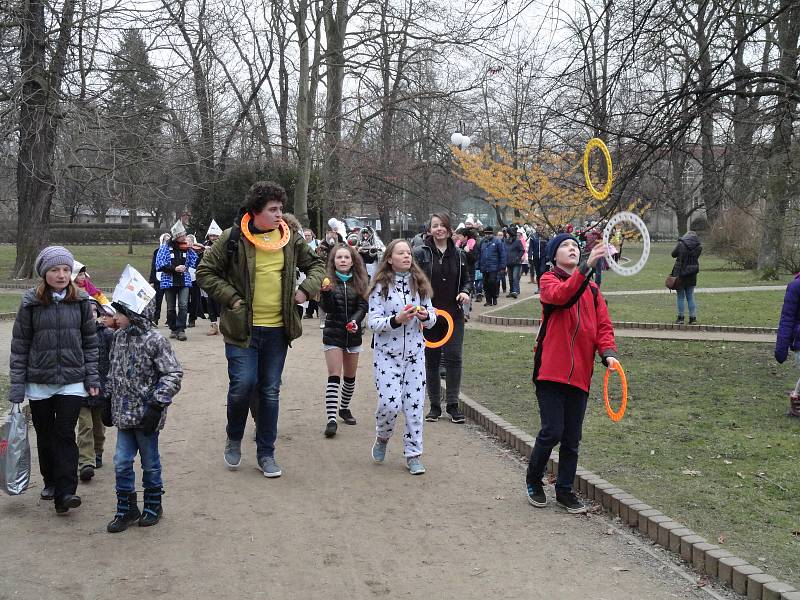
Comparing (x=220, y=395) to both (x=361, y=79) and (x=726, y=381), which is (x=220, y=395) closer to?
(x=726, y=381)

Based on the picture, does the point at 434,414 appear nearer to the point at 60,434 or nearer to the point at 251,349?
the point at 251,349

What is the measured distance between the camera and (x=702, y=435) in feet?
26.8

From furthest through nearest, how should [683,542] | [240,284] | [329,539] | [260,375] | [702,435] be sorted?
[702,435], [260,375], [240,284], [329,539], [683,542]

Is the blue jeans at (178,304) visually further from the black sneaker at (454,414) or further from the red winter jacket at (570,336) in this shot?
the red winter jacket at (570,336)

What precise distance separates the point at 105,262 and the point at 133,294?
1336 inches

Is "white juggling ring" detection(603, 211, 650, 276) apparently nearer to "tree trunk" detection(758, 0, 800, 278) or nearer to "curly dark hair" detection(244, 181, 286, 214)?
"curly dark hair" detection(244, 181, 286, 214)

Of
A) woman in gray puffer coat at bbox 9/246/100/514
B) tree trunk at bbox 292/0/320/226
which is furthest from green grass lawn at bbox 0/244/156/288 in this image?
woman in gray puffer coat at bbox 9/246/100/514

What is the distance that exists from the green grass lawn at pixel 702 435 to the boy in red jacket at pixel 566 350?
0.77 metres

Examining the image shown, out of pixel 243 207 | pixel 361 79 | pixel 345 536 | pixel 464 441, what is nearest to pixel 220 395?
pixel 464 441

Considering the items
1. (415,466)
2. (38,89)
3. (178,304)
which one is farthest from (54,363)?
(38,89)

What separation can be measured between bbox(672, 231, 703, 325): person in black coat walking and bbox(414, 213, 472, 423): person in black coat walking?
832 centimetres

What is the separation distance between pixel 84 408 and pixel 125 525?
1483 mm

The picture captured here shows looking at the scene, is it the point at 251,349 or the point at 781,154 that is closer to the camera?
the point at 251,349

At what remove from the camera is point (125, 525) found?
18.8 ft
